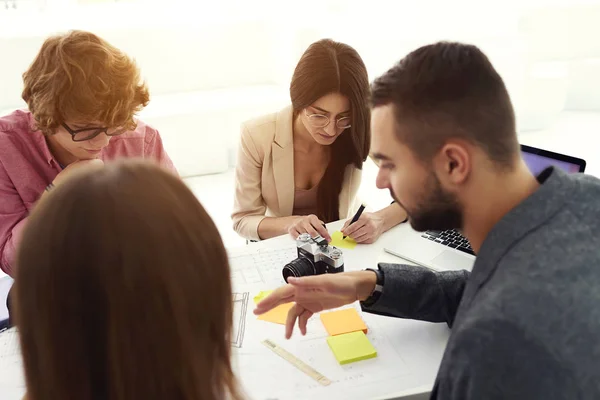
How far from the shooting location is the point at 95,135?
4.90 feet

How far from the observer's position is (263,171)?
6.24 feet

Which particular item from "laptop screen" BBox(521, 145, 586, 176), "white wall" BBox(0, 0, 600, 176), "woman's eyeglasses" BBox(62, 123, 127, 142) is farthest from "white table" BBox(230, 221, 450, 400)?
"white wall" BBox(0, 0, 600, 176)

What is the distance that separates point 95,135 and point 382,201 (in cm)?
227

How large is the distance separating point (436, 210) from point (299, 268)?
456 millimetres

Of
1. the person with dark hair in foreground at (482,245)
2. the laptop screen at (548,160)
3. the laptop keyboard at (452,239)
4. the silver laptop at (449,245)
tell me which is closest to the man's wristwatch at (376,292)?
the person with dark hair in foreground at (482,245)

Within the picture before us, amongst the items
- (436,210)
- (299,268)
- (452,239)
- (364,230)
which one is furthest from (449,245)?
(436,210)

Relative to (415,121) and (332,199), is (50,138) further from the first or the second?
(415,121)

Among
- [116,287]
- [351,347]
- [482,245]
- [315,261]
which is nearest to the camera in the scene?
[116,287]

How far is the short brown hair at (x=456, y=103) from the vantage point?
944mm

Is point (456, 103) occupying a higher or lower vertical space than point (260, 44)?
higher

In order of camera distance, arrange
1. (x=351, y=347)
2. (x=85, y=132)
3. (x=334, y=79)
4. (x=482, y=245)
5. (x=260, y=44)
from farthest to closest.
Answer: (x=260, y=44) → (x=334, y=79) → (x=85, y=132) → (x=351, y=347) → (x=482, y=245)

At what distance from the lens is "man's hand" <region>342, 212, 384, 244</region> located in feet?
5.16

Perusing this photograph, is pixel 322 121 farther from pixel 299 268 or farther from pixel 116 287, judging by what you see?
pixel 116 287

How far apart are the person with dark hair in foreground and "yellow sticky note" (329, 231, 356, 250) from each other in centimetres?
32
